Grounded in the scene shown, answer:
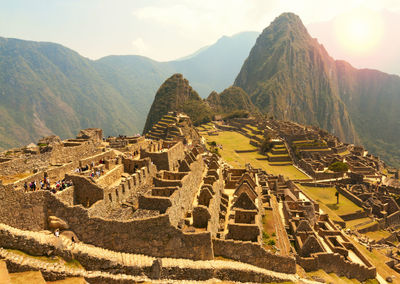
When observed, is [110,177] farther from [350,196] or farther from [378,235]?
[350,196]

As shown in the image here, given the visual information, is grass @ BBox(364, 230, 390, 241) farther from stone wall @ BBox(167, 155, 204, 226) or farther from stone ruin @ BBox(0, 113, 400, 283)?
stone wall @ BBox(167, 155, 204, 226)

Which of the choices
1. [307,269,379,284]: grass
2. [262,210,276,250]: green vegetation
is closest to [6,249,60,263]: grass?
[262,210,276,250]: green vegetation

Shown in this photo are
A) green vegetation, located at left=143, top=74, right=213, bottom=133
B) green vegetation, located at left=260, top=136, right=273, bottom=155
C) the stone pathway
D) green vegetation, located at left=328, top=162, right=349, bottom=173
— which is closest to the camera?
the stone pathway

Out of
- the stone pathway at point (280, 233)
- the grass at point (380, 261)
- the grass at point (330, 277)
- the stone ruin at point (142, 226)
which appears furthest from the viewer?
the grass at point (380, 261)

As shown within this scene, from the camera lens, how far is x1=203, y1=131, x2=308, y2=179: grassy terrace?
68.5 m

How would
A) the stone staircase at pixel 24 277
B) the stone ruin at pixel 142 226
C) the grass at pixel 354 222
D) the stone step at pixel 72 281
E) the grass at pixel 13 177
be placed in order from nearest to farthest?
the stone staircase at pixel 24 277, the stone step at pixel 72 281, the stone ruin at pixel 142 226, the grass at pixel 13 177, the grass at pixel 354 222

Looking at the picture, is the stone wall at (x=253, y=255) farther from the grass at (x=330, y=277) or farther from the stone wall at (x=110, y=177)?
the stone wall at (x=110, y=177)

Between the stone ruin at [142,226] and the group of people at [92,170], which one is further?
the group of people at [92,170]

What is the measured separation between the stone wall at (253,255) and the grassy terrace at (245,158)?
40901 mm

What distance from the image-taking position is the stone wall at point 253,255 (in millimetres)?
20453

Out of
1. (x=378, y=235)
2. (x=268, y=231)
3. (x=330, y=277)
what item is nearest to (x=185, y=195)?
(x=268, y=231)

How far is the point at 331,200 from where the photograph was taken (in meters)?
53.4

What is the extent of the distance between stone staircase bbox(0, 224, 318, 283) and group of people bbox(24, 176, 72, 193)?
318cm

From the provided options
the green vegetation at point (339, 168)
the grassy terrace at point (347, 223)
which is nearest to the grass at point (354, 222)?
the grassy terrace at point (347, 223)
